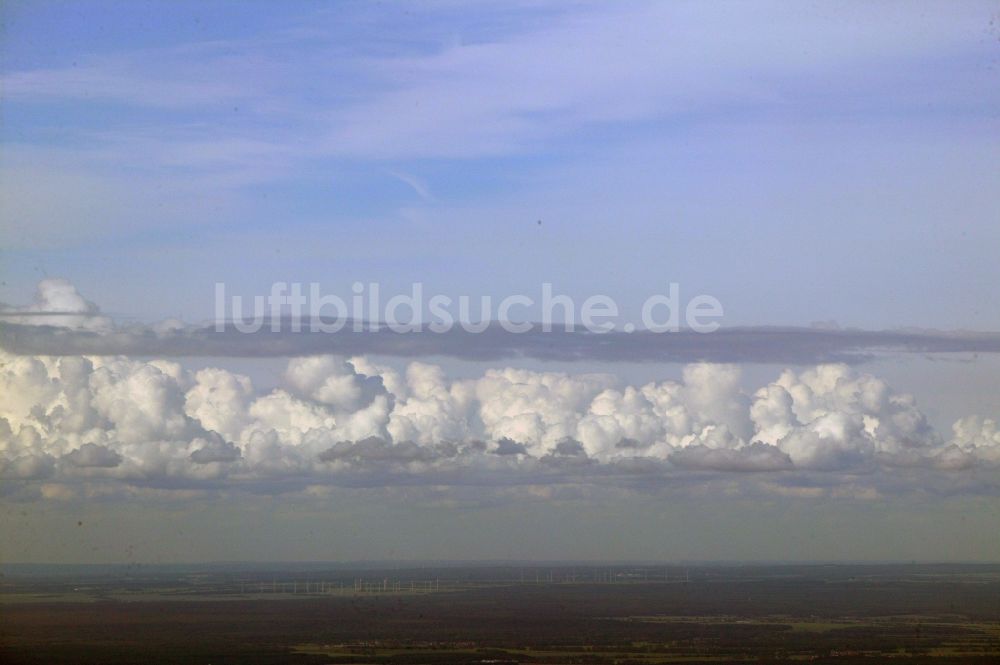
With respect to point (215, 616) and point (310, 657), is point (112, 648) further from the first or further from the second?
point (215, 616)

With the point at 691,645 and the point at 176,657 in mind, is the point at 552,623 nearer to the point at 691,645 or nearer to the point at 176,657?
the point at 691,645

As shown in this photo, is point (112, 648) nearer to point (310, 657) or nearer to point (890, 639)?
point (310, 657)

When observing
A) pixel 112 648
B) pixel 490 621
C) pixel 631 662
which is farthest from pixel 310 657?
pixel 490 621

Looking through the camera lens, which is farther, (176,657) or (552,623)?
(552,623)

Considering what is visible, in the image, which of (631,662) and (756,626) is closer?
(631,662)

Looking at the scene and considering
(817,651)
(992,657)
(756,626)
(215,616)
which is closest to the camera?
(992,657)

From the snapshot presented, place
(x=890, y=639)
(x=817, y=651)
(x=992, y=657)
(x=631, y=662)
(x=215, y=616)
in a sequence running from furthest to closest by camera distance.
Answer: (x=215, y=616) < (x=890, y=639) < (x=817, y=651) < (x=631, y=662) < (x=992, y=657)

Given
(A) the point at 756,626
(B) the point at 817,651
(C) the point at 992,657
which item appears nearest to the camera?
(C) the point at 992,657

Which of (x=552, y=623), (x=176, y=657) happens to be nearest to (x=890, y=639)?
(x=552, y=623)

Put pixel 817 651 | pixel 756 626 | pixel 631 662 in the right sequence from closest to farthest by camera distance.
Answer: pixel 631 662 → pixel 817 651 → pixel 756 626
